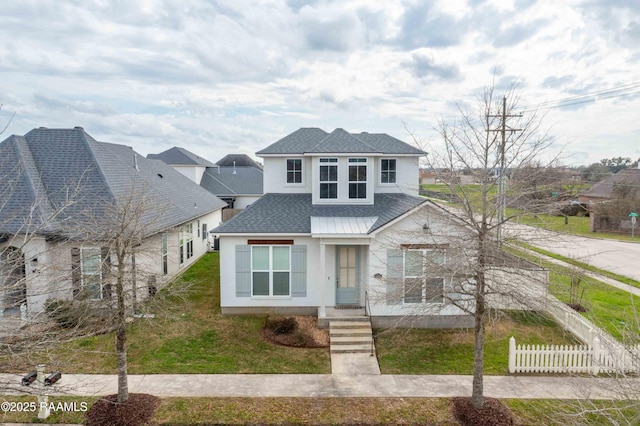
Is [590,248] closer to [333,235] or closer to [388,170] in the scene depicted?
[388,170]

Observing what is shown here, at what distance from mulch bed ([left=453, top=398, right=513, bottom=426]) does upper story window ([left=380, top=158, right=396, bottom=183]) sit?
1080 centimetres

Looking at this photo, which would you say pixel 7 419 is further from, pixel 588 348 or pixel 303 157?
pixel 588 348

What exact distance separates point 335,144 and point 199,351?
32.8 feet

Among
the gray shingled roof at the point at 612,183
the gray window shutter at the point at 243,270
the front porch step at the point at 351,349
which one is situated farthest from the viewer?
the gray shingled roof at the point at 612,183

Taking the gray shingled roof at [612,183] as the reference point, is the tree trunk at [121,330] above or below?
below

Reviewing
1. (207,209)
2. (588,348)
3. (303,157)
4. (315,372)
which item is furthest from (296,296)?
(207,209)

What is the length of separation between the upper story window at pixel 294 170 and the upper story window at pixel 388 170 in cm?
382

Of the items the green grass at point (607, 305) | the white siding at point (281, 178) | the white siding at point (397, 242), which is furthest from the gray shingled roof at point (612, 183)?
the white siding at point (281, 178)

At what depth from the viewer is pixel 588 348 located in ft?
40.7

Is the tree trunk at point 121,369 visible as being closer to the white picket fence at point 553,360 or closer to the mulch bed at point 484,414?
the mulch bed at point 484,414

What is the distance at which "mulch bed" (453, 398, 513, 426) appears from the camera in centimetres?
934

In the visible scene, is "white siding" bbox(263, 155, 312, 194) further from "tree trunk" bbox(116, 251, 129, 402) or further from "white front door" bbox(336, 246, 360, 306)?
"tree trunk" bbox(116, 251, 129, 402)

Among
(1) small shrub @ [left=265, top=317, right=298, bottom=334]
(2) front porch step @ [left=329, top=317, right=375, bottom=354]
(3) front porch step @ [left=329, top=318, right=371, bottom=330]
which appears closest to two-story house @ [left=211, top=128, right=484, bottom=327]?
(3) front porch step @ [left=329, top=318, right=371, bottom=330]

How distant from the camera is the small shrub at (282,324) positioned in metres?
14.2
